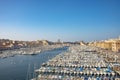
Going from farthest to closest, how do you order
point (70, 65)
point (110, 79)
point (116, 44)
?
point (116, 44) < point (70, 65) < point (110, 79)

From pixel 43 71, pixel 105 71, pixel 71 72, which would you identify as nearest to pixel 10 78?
pixel 43 71

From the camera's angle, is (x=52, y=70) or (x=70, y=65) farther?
(x=70, y=65)

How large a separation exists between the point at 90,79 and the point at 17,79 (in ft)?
39.0

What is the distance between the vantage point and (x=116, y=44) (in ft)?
213

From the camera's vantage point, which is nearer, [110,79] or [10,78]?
[110,79]

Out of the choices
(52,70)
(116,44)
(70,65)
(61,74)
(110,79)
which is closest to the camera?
(110,79)

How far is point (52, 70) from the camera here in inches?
1221

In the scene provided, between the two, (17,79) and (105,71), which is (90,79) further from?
(17,79)

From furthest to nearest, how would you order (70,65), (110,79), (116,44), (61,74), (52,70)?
(116,44), (70,65), (52,70), (61,74), (110,79)

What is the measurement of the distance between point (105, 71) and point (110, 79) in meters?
4.16

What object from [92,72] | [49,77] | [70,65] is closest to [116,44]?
[70,65]

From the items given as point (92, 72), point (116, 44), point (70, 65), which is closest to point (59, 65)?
point (70, 65)

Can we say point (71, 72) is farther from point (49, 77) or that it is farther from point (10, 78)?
point (10, 78)

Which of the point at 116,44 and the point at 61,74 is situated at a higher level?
the point at 116,44
